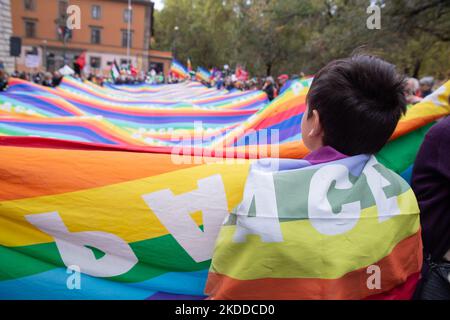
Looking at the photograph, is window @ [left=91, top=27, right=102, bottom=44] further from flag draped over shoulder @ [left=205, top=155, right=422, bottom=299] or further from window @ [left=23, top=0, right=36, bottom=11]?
flag draped over shoulder @ [left=205, top=155, right=422, bottom=299]

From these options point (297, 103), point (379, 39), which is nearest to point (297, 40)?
point (379, 39)

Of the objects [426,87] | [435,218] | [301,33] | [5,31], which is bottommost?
[435,218]

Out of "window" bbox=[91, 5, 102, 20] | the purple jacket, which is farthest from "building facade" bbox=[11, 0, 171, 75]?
the purple jacket

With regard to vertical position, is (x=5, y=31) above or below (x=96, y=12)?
below

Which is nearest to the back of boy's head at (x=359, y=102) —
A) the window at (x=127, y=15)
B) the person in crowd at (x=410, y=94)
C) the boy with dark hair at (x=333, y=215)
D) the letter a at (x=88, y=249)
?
the boy with dark hair at (x=333, y=215)

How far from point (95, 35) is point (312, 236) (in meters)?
53.1

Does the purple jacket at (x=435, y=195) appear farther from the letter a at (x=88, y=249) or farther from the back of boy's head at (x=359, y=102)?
the letter a at (x=88, y=249)

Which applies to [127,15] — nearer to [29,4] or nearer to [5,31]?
[29,4]

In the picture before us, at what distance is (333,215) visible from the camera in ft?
4.01

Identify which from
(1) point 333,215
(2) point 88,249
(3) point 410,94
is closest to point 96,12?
(3) point 410,94

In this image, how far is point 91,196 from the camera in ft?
5.49

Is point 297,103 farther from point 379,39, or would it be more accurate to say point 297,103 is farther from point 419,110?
point 379,39

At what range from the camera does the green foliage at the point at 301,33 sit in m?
13.7

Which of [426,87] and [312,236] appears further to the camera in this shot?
[426,87]
